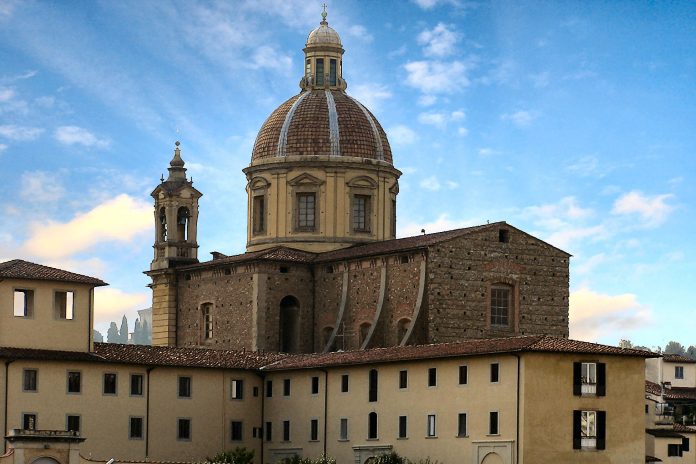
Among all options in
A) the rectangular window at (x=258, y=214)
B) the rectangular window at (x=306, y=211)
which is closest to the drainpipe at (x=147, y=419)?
the rectangular window at (x=306, y=211)

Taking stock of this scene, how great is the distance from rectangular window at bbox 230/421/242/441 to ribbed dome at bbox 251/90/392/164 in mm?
18547

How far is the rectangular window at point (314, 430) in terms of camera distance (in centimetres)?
7538

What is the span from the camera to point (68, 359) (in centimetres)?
7244

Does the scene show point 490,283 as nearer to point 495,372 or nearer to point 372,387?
point 372,387

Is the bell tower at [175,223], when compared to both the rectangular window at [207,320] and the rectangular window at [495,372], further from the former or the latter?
the rectangular window at [495,372]

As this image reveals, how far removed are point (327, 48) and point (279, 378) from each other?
2341cm

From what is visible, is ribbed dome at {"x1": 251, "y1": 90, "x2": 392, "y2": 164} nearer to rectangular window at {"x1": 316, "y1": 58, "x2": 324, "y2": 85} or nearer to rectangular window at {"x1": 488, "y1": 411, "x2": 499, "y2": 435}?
rectangular window at {"x1": 316, "y1": 58, "x2": 324, "y2": 85}

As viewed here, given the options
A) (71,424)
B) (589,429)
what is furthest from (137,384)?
(589,429)

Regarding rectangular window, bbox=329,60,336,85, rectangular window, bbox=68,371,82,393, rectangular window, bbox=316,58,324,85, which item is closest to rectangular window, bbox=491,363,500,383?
rectangular window, bbox=68,371,82,393

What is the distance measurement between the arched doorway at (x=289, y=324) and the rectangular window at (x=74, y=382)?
1654cm

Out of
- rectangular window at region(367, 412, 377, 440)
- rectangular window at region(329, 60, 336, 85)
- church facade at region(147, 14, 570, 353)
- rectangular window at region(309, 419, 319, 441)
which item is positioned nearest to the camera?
rectangular window at region(367, 412, 377, 440)

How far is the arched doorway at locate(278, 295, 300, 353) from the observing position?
88125 millimetres

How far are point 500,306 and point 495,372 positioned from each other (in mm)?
15405

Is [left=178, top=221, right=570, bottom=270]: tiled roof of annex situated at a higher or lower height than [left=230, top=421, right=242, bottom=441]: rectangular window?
higher
